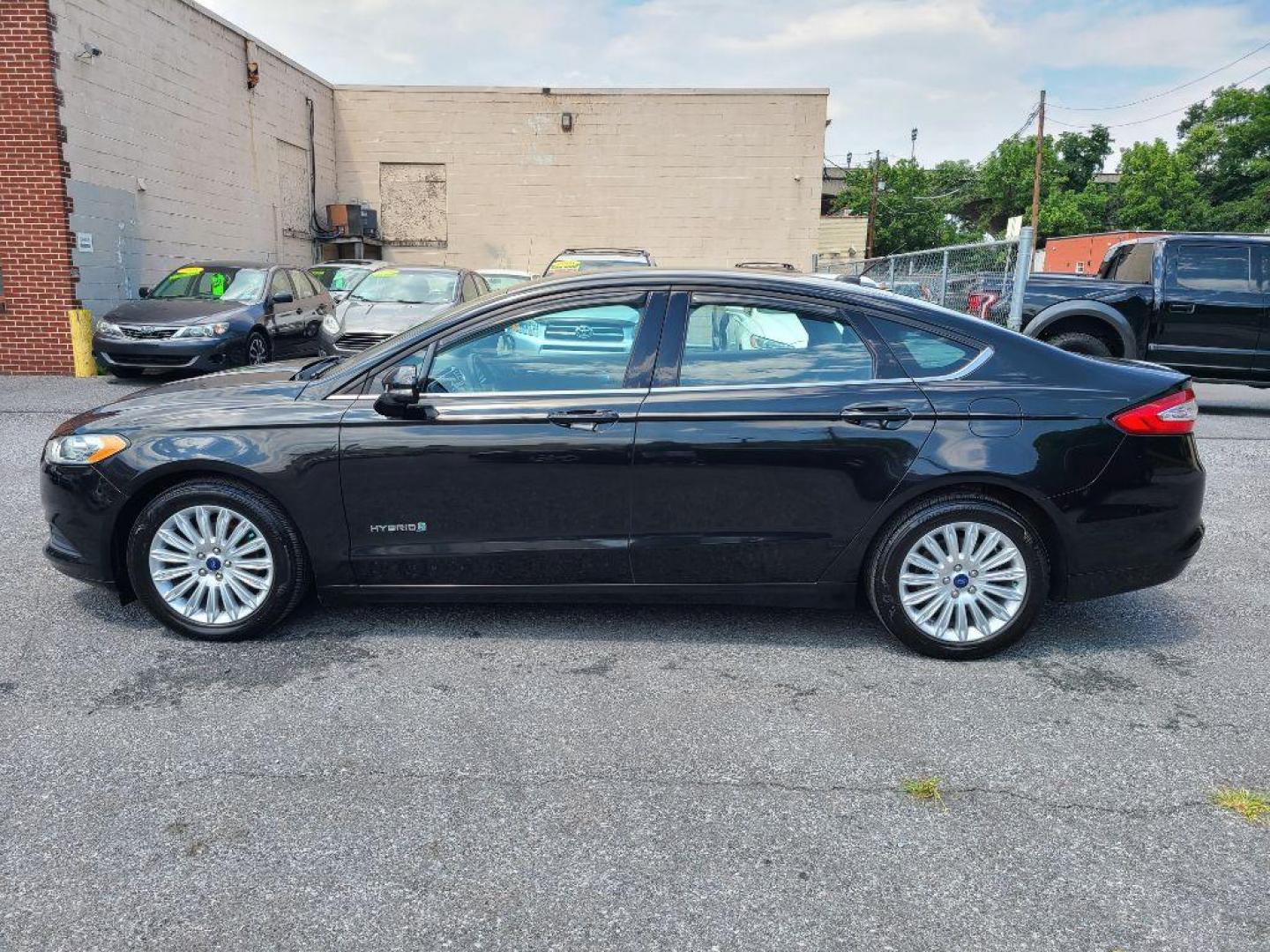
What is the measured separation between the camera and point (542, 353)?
4.04 m

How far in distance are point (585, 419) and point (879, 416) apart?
3.95 feet

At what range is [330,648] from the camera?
4004 millimetres

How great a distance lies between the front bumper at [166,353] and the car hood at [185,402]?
7.72 meters

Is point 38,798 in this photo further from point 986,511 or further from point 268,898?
point 986,511

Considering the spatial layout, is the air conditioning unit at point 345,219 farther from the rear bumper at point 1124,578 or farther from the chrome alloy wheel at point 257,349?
the rear bumper at point 1124,578

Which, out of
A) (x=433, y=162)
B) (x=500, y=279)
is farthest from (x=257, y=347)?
(x=433, y=162)

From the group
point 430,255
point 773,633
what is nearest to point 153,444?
point 773,633

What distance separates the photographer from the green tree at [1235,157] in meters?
58.3

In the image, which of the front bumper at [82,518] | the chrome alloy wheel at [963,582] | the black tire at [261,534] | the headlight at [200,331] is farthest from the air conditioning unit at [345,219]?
the chrome alloy wheel at [963,582]

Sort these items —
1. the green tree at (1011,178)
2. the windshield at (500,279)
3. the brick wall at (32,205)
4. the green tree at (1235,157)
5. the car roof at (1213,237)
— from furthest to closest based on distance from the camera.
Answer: the green tree at (1011,178) < the green tree at (1235,157) < the windshield at (500,279) < the brick wall at (32,205) < the car roof at (1213,237)

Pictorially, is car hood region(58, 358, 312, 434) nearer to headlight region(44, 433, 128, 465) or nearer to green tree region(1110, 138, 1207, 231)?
headlight region(44, 433, 128, 465)

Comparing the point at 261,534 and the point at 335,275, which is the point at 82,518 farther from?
the point at 335,275

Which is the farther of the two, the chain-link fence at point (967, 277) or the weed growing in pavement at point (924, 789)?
the chain-link fence at point (967, 277)

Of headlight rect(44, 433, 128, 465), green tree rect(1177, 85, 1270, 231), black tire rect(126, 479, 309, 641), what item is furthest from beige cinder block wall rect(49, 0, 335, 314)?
green tree rect(1177, 85, 1270, 231)
